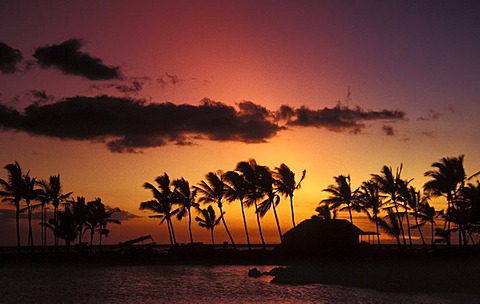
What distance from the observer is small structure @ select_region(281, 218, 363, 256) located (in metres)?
54.7

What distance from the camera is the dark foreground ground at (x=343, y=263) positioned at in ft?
121

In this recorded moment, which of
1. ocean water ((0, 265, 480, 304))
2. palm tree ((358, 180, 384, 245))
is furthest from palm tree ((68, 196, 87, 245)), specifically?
palm tree ((358, 180, 384, 245))

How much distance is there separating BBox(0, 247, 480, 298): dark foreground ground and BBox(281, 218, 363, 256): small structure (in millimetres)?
808

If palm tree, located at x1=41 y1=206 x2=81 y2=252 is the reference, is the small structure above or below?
below

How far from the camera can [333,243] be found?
5478 cm

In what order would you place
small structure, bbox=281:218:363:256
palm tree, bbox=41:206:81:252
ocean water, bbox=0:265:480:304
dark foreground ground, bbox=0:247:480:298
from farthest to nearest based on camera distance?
palm tree, bbox=41:206:81:252
small structure, bbox=281:218:363:256
dark foreground ground, bbox=0:247:480:298
ocean water, bbox=0:265:480:304

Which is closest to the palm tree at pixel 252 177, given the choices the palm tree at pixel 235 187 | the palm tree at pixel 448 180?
the palm tree at pixel 235 187

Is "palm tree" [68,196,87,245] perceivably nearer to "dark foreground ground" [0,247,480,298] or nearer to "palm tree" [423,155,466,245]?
"dark foreground ground" [0,247,480,298]

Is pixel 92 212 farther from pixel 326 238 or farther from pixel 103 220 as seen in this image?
pixel 326 238

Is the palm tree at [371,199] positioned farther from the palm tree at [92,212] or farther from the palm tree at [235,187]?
the palm tree at [92,212]

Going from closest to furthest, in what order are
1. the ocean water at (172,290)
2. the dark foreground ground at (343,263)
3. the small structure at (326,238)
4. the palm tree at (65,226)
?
the ocean water at (172,290) < the dark foreground ground at (343,263) < the small structure at (326,238) < the palm tree at (65,226)

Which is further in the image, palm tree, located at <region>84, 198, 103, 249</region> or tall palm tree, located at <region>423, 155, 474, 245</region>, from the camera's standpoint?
palm tree, located at <region>84, 198, 103, 249</region>

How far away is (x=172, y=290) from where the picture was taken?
125 ft

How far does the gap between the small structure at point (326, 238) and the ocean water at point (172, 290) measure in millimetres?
7916
